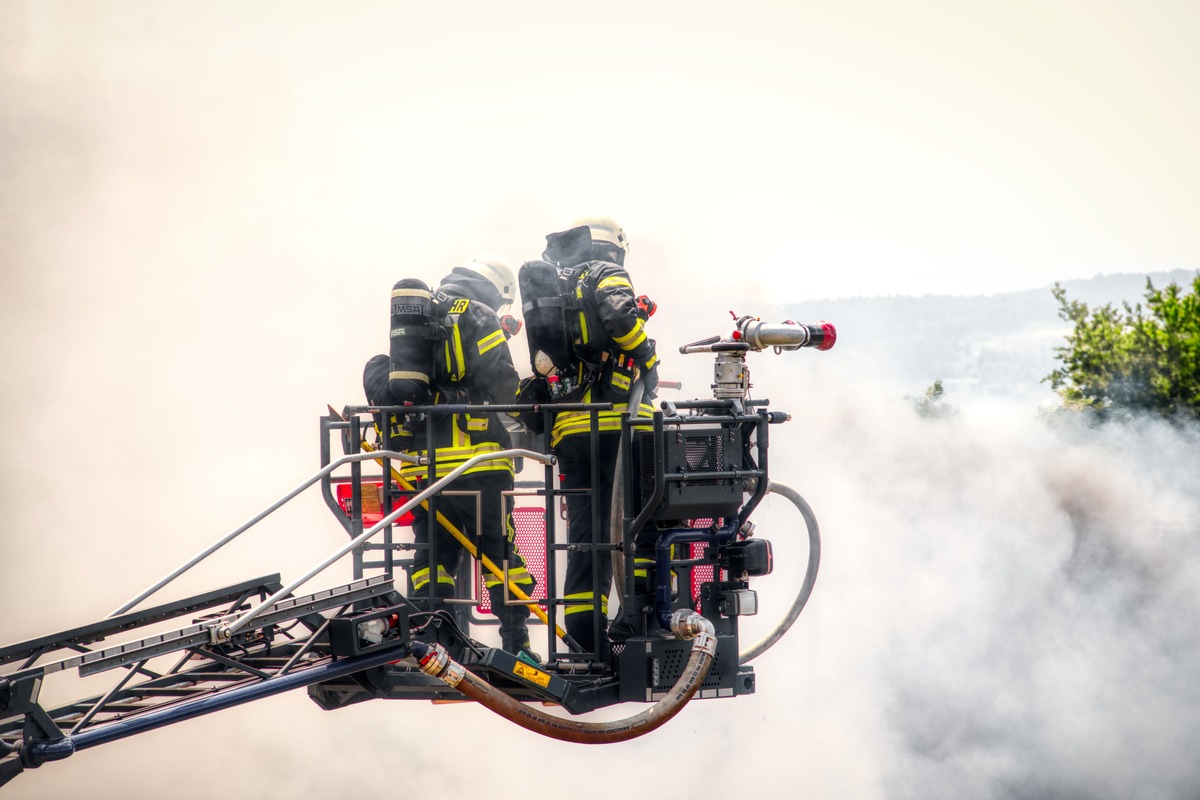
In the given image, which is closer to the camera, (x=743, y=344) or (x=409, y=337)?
(x=743, y=344)

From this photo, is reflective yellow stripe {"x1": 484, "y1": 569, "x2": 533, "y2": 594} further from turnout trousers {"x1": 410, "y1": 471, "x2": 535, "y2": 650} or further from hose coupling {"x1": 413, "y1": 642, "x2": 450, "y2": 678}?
hose coupling {"x1": 413, "y1": 642, "x2": 450, "y2": 678}

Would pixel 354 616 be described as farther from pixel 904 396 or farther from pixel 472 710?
pixel 904 396

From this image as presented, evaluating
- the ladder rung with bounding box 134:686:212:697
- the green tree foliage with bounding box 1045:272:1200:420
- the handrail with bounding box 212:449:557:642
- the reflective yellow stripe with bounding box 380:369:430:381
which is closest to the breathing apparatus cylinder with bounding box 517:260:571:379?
the reflective yellow stripe with bounding box 380:369:430:381

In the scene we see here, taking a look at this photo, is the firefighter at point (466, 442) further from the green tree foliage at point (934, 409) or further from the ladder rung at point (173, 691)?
the green tree foliage at point (934, 409)

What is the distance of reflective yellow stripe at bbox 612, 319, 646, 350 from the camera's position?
6574mm

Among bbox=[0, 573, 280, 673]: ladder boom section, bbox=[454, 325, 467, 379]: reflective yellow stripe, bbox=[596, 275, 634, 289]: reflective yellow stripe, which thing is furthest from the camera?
bbox=[454, 325, 467, 379]: reflective yellow stripe

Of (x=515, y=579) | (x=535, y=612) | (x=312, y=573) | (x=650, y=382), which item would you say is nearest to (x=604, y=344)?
(x=650, y=382)

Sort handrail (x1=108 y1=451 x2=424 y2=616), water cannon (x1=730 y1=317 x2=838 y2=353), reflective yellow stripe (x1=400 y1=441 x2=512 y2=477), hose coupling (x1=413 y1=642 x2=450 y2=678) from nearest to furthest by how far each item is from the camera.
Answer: hose coupling (x1=413 y1=642 x2=450 y2=678) → handrail (x1=108 y1=451 x2=424 y2=616) → water cannon (x1=730 y1=317 x2=838 y2=353) → reflective yellow stripe (x1=400 y1=441 x2=512 y2=477)

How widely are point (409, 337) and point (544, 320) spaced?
2.75 feet

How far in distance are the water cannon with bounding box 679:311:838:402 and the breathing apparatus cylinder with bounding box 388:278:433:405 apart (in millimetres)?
1601

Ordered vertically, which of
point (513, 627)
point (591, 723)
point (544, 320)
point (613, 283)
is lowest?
point (591, 723)

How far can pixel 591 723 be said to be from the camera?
594cm

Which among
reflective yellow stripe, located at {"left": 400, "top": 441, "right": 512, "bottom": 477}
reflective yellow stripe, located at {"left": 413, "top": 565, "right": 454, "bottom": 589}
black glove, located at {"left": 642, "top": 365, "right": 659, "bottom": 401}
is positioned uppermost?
black glove, located at {"left": 642, "top": 365, "right": 659, "bottom": 401}

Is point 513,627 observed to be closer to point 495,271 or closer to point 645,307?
point 645,307
